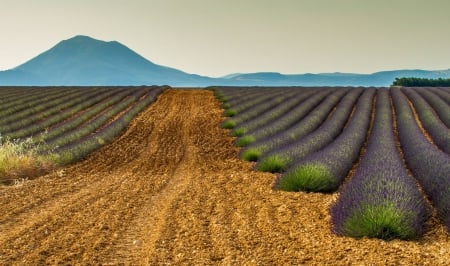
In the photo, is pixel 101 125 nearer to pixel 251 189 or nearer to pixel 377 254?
pixel 251 189

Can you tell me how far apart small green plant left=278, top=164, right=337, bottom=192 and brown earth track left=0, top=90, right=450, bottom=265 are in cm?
32

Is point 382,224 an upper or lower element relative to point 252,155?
upper

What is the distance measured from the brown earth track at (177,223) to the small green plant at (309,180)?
12.5 inches

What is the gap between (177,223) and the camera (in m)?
6.78

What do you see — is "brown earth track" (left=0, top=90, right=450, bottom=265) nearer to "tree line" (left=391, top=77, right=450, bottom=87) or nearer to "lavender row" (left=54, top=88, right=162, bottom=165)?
"lavender row" (left=54, top=88, right=162, bottom=165)

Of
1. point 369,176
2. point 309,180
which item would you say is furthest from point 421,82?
point 369,176

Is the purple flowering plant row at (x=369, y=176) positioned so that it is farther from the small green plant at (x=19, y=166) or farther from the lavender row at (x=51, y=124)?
the lavender row at (x=51, y=124)

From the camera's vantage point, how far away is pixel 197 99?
34250 mm

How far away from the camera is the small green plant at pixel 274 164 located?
11.0m

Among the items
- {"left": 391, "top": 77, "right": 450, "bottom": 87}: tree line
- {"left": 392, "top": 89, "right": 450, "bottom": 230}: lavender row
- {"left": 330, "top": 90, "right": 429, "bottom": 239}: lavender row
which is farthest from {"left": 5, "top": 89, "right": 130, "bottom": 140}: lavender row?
{"left": 391, "top": 77, "right": 450, "bottom": 87}: tree line

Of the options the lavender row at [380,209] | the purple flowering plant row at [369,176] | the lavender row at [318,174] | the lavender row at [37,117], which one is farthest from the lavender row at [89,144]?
the lavender row at [380,209]

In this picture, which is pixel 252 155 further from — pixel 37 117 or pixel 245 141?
pixel 37 117

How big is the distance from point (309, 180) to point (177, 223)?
2.99m

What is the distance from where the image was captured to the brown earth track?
5.23m
